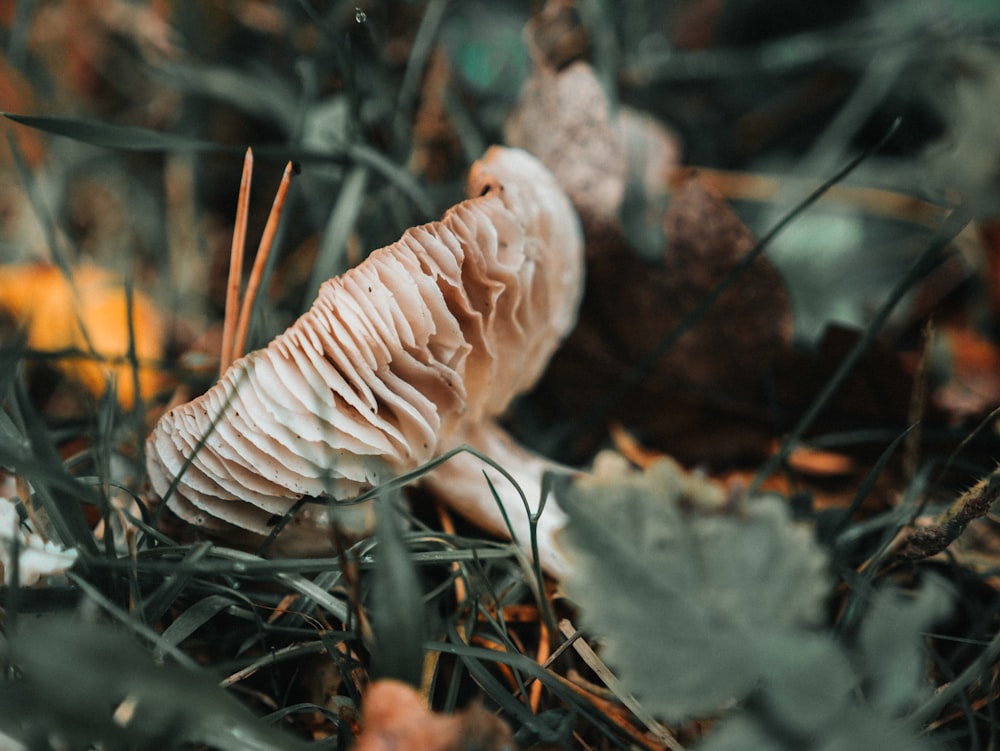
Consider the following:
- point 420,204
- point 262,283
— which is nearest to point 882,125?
point 420,204

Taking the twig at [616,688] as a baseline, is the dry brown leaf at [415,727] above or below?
above

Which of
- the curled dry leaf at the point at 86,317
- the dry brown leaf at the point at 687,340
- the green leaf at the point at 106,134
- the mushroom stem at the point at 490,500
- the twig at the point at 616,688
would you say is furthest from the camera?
the curled dry leaf at the point at 86,317

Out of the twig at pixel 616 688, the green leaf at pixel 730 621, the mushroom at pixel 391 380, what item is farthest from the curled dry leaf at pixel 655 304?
the green leaf at pixel 730 621

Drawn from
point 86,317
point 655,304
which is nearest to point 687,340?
point 655,304

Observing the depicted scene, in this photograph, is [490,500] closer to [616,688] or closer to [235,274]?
[616,688]

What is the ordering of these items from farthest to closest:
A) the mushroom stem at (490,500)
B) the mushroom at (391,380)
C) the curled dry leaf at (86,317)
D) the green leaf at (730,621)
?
the curled dry leaf at (86,317) < the mushroom stem at (490,500) < the mushroom at (391,380) < the green leaf at (730,621)

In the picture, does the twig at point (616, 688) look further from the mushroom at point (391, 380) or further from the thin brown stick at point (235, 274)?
the thin brown stick at point (235, 274)
